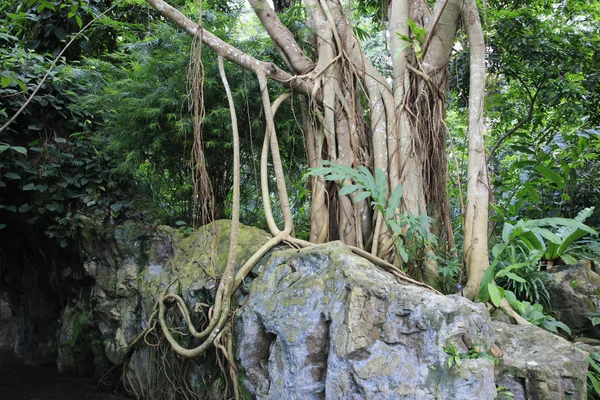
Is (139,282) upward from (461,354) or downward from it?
upward

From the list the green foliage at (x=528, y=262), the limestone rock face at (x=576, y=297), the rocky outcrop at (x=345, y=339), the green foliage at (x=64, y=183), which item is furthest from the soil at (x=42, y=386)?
the limestone rock face at (x=576, y=297)

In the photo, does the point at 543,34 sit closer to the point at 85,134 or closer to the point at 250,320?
the point at 250,320

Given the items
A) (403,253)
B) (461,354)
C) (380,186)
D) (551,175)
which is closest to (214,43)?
(380,186)

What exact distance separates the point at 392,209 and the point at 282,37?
207 cm

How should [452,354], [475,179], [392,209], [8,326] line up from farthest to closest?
[8,326] → [475,179] → [392,209] → [452,354]

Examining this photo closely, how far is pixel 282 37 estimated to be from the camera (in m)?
4.66

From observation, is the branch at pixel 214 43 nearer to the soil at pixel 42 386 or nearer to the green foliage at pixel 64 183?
→ the green foliage at pixel 64 183

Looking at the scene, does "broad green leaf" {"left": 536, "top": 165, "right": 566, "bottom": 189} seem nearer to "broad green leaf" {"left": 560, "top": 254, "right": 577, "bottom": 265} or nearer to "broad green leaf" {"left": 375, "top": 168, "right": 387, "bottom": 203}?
"broad green leaf" {"left": 560, "top": 254, "right": 577, "bottom": 265}

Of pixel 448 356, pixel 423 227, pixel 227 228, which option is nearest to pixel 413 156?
pixel 423 227

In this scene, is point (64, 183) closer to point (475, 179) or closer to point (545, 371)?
point (475, 179)

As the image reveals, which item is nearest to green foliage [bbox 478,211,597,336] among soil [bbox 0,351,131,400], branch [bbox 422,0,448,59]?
branch [bbox 422,0,448,59]

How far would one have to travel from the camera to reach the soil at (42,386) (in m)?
5.12

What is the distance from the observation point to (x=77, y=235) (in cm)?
577

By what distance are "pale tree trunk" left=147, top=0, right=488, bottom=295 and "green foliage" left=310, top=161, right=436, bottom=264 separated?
0.20 m
